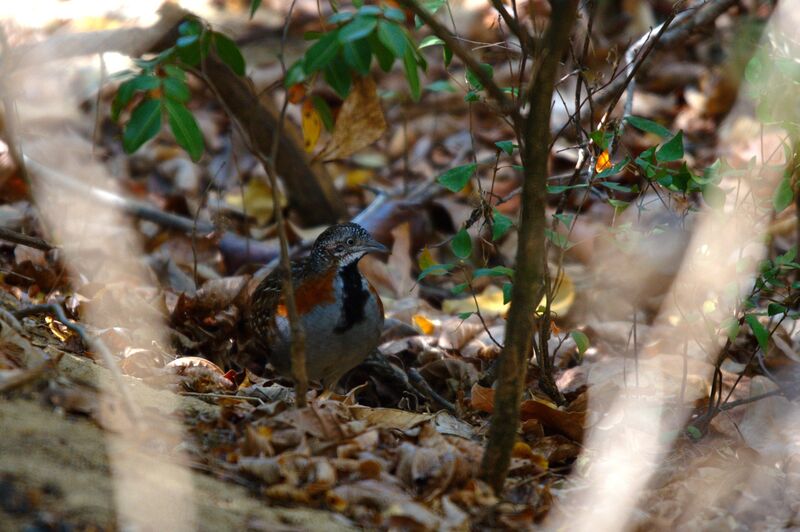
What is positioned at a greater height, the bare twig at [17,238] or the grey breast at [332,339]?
the grey breast at [332,339]

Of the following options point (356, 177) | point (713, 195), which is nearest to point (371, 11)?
point (713, 195)

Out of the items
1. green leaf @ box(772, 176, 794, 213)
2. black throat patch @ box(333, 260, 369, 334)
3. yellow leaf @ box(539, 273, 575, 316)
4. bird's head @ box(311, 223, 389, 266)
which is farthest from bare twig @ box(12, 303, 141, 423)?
yellow leaf @ box(539, 273, 575, 316)

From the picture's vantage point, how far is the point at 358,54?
2832mm

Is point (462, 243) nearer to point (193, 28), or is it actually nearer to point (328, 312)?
point (328, 312)

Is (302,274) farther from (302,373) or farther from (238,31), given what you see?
(238,31)

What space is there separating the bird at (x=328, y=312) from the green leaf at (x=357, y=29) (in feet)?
6.23

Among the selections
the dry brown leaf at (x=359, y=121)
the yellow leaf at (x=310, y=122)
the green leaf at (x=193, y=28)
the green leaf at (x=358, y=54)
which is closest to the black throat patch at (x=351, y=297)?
the yellow leaf at (x=310, y=122)

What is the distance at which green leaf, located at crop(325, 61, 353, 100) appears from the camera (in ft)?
10.1

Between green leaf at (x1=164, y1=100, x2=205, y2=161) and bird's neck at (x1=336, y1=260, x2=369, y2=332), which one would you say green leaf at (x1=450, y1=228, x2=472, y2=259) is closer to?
bird's neck at (x1=336, y1=260, x2=369, y2=332)

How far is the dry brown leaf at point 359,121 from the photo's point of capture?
19.5 ft

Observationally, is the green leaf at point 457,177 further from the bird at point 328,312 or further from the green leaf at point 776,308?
the green leaf at point 776,308

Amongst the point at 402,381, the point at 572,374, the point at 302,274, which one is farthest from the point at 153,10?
the point at 572,374

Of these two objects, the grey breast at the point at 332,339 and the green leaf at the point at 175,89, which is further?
the grey breast at the point at 332,339

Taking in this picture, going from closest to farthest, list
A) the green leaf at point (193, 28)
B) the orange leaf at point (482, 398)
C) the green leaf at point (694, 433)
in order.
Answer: the green leaf at point (193, 28)
the green leaf at point (694, 433)
the orange leaf at point (482, 398)
